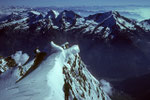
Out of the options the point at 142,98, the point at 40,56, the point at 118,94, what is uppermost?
the point at 40,56

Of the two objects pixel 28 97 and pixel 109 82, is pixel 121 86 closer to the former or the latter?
pixel 109 82

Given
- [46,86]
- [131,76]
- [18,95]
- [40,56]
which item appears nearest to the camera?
[18,95]

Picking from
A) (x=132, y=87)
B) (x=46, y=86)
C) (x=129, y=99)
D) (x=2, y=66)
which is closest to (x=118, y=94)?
(x=129, y=99)

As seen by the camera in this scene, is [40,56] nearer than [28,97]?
No

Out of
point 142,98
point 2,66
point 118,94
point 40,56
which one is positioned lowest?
point 142,98

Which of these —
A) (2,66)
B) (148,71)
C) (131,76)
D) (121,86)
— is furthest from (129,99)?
(2,66)

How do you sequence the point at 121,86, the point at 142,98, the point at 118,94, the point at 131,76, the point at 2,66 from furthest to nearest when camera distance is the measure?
1. the point at 131,76
2. the point at 121,86
3. the point at 118,94
4. the point at 142,98
5. the point at 2,66

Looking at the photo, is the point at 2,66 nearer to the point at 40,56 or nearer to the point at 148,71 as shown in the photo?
the point at 40,56

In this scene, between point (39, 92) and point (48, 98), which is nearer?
point (48, 98)

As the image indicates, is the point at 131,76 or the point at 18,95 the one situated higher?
the point at 131,76
